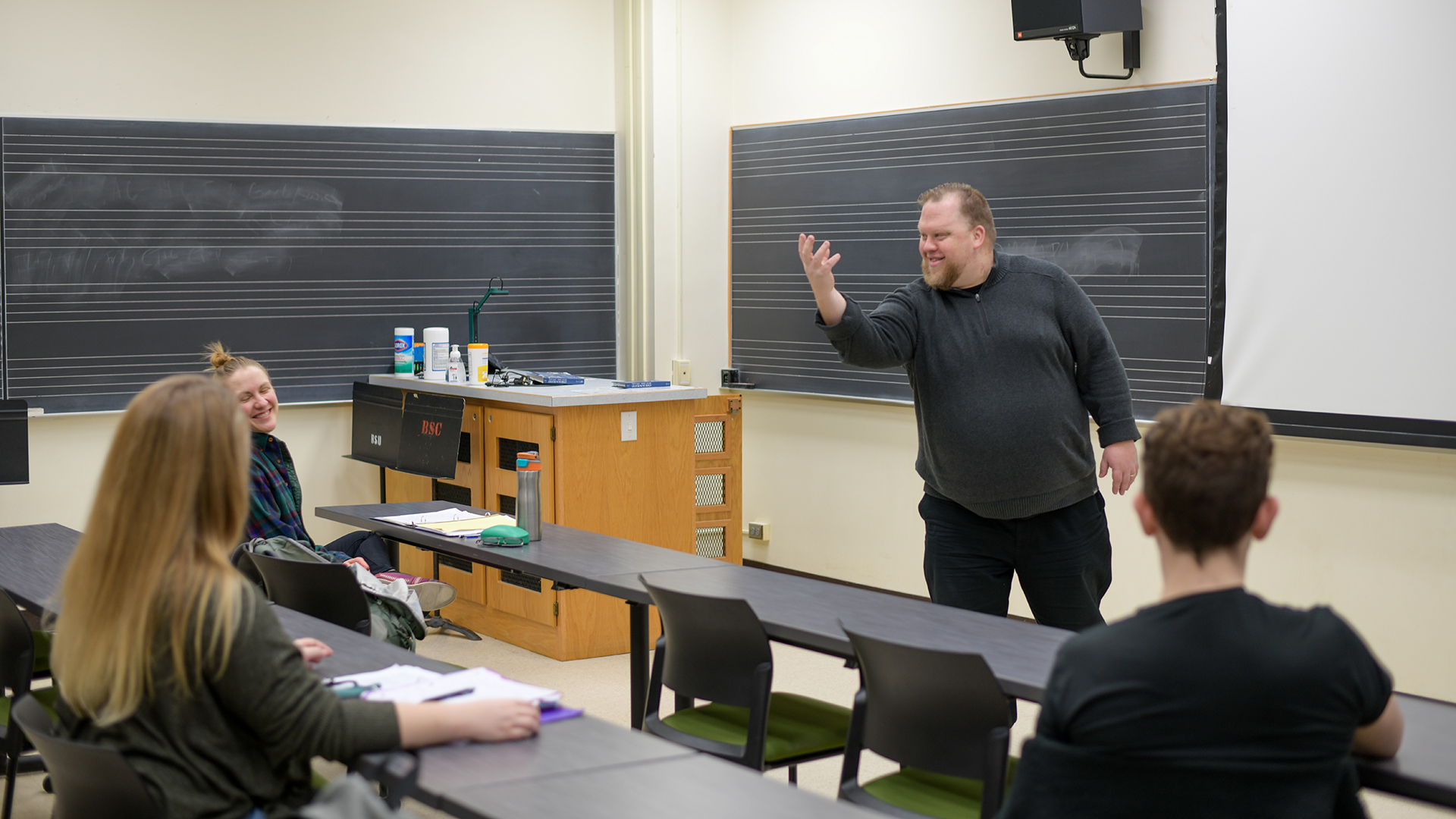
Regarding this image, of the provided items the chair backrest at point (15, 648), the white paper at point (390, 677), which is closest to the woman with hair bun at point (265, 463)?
the chair backrest at point (15, 648)

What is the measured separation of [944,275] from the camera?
11.1ft

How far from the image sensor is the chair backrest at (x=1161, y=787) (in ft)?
5.06

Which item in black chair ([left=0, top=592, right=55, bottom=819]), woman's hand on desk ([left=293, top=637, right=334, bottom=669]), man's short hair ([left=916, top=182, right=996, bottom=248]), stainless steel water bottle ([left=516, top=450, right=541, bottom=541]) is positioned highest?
man's short hair ([left=916, top=182, right=996, bottom=248])

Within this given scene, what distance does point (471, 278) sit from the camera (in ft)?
20.0

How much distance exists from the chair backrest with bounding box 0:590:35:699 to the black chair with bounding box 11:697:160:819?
885mm

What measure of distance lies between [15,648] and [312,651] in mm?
922

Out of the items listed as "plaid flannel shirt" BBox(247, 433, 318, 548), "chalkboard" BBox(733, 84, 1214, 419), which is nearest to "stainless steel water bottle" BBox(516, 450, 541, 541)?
"plaid flannel shirt" BBox(247, 433, 318, 548)

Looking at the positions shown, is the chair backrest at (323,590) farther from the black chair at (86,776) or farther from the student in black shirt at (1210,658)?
the student in black shirt at (1210,658)

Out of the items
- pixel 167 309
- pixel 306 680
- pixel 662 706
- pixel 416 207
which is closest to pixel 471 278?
pixel 416 207

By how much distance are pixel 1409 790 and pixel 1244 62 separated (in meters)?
3.24

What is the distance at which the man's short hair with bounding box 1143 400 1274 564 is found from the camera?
5.17ft

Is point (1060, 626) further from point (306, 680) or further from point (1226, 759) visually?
point (306, 680)

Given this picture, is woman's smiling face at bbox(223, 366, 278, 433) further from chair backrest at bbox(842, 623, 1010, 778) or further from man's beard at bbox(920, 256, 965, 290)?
chair backrest at bbox(842, 623, 1010, 778)

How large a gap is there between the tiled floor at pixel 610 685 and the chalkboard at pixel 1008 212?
141 centimetres
